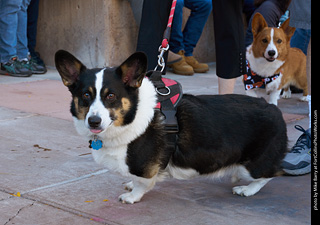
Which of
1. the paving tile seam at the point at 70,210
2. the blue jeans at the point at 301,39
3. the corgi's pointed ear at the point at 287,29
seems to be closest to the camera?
the paving tile seam at the point at 70,210

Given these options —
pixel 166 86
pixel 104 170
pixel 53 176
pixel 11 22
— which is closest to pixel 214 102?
pixel 166 86

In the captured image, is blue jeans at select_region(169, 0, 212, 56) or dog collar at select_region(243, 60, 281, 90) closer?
dog collar at select_region(243, 60, 281, 90)

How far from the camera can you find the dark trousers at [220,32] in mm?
3865

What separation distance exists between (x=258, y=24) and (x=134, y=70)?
145 inches

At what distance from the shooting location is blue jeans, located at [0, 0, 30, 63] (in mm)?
6629

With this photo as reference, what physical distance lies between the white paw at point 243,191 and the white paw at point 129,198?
2.15ft

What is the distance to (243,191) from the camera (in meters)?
3.14

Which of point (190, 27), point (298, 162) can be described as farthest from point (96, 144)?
point (190, 27)

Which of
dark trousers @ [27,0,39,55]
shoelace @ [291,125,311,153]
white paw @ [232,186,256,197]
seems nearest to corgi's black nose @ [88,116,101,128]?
white paw @ [232,186,256,197]

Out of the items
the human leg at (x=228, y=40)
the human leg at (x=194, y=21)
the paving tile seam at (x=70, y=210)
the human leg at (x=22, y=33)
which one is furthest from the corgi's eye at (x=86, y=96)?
the human leg at (x=194, y=21)

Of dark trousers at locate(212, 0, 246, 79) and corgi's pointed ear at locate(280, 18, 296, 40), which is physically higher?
dark trousers at locate(212, 0, 246, 79)

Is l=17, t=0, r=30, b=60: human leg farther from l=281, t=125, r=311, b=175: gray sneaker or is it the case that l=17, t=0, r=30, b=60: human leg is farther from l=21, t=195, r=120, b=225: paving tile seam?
l=281, t=125, r=311, b=175: gray sneaker

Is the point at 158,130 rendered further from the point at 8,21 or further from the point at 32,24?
the point at 32,24

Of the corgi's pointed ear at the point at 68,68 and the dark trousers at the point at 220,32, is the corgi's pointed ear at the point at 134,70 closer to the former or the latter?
the corgi's pointed ear at the point at 68,68
